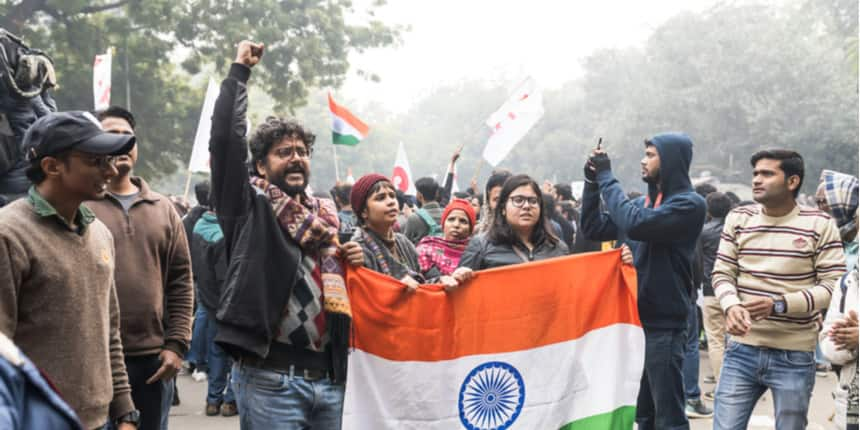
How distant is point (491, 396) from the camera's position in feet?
15.8

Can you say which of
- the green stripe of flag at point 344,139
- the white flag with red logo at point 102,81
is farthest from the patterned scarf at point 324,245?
the green stripe of flag at point 344,139

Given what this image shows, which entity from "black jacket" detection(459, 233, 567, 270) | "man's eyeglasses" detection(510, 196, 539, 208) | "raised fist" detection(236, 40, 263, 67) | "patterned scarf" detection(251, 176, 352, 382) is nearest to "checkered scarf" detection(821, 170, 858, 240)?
"black jacket" detection(459, 233, 567, 270)

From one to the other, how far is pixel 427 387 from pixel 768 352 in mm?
1876

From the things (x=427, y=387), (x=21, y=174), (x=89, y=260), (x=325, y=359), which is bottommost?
(x=427, y=387)

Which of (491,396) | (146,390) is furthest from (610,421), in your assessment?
(146,390)

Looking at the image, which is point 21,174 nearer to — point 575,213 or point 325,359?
point 325,359

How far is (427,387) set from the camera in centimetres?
466

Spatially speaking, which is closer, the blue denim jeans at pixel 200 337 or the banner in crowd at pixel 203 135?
the blue denim jeans at pixel 200 337

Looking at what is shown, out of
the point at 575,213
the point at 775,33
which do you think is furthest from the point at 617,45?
the point at 575,213

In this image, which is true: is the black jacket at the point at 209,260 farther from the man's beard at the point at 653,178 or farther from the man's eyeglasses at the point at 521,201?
the man's beard at the point at 653,178

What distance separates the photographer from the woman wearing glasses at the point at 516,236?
5.10 meters

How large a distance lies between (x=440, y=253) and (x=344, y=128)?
18.4ft

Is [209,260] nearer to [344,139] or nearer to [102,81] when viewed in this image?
[102,81]

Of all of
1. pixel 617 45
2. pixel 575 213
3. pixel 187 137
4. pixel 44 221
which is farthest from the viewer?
pixel 617 45
